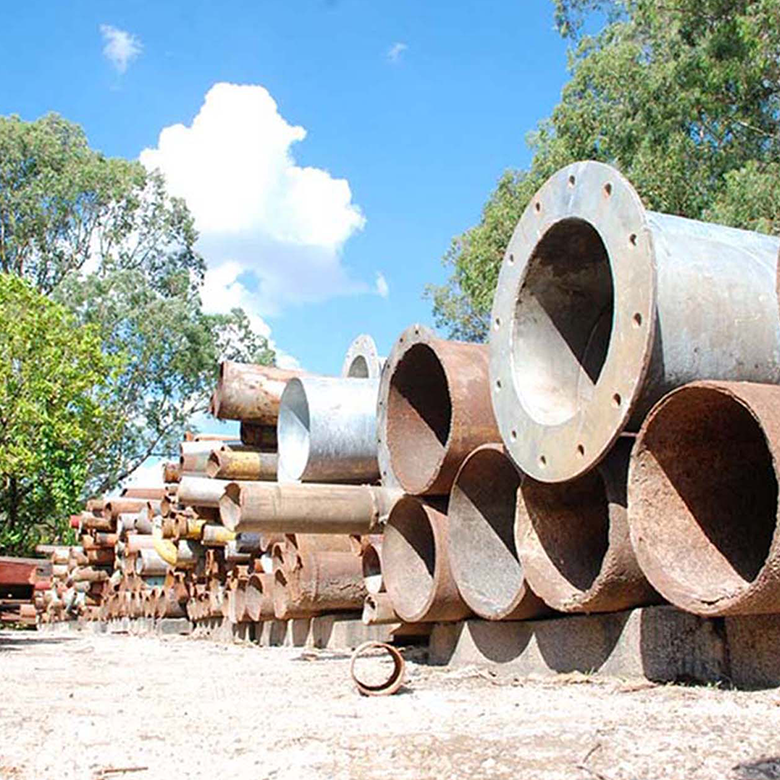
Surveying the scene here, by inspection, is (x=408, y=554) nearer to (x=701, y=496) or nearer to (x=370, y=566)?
(x=370, y=566)

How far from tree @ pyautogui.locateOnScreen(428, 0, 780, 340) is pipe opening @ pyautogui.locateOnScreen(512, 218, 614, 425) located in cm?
871

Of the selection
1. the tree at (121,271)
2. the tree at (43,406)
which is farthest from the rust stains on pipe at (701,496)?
the tree at (121,271)

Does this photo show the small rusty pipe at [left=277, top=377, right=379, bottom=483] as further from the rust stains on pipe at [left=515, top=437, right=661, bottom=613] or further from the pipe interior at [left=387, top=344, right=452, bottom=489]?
the rust stains on pipe at [left=515, top=437, right=661, bottom=613]

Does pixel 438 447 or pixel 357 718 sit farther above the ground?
pixel 438 447

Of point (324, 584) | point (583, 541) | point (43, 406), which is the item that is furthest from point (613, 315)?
point (43, 406)

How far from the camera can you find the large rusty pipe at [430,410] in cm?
464

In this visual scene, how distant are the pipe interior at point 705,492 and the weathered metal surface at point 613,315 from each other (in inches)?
7.3

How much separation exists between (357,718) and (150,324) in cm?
2192

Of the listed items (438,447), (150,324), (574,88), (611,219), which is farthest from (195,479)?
(150,324)

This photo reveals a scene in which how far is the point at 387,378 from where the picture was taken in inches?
219

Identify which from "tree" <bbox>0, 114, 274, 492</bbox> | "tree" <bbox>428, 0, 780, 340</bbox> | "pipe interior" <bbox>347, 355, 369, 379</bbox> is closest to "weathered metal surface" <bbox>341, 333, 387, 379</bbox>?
"pipe interior" <bbox>347, 355, 369, 379</bbox>

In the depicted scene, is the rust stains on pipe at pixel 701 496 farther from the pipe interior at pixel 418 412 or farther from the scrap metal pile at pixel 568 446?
the pipe interior at pixel 418 412

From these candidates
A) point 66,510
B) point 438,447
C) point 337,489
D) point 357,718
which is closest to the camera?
point 357,718

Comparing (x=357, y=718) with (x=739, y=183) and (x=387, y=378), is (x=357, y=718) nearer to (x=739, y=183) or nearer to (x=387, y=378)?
(x=387, y=378)
